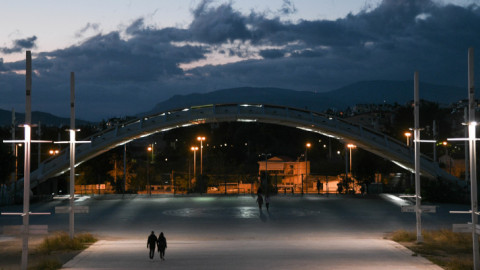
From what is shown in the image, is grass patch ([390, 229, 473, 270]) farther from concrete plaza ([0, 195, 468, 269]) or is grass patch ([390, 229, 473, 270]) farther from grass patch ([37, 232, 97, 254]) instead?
grass patch ([37, 232, 97, 254])

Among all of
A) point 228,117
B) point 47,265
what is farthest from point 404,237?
point 228,117

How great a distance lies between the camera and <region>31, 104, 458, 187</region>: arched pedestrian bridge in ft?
180

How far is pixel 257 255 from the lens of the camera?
21812 mm

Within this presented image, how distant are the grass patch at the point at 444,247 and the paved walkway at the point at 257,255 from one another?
570 mm

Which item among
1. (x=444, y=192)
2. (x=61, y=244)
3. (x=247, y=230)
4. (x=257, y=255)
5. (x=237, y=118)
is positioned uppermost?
(x=237, y=118)

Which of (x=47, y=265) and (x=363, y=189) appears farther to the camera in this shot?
(x=363, y=189)

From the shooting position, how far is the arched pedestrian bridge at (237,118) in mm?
54781

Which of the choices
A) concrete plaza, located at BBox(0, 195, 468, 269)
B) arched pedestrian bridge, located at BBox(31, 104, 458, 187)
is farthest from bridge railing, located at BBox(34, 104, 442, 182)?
concrete plaza, located at BBox(0, 195, 468, 269)

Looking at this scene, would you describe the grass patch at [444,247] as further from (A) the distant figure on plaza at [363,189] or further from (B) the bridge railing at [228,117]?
(A) the distant figure on plaza at [363,189]

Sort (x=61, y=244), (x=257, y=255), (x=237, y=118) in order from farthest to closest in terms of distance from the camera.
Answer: (x=237, y=118), (x=61, y=244), (x=257, y=255)

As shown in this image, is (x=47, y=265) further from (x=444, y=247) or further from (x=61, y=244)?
(x=444, y=247)

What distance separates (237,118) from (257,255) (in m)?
34.5

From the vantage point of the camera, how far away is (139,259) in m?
21.0

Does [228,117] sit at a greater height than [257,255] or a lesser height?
greater
